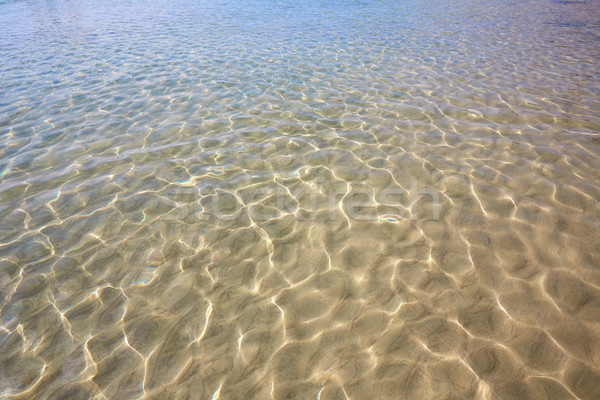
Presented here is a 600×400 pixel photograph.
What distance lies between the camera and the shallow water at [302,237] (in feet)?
7.34

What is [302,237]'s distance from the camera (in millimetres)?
3295

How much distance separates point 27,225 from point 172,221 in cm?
155

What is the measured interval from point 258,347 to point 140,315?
1.04m

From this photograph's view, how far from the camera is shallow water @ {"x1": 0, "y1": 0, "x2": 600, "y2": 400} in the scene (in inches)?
88.0

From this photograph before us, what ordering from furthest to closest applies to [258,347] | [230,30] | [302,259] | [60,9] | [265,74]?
[60,9], [230,30], [265,74], [302,259], [258,347]

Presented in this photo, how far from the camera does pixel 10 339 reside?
7.97 feet

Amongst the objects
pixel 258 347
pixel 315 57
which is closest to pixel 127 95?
pixel 315 57

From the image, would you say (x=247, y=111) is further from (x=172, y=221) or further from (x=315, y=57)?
(x=315, y=57)

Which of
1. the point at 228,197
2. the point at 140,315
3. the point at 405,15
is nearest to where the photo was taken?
the point at 140,315

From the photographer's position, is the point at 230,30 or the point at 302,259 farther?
the point at 230,30

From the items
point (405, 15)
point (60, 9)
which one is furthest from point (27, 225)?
point (60, 9)

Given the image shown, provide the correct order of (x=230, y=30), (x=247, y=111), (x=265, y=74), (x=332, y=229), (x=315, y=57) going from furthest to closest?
(x=230, y=30)
(x=315, y=57)
(x=265, y=74)
(x=247, y=111)
(x=332, y=229)

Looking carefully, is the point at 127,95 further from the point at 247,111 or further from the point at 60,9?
the point at 60,9

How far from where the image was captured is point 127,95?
6.76m
